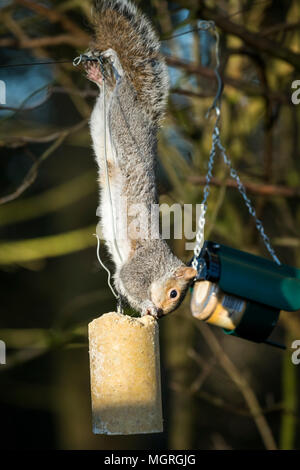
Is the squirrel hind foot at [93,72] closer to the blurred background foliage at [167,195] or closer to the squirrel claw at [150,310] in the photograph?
the blurred background foliage at [167,195]

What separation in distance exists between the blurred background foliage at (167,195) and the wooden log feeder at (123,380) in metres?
0.63

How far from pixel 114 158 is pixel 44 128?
1.75m

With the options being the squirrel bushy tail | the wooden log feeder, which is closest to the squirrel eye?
the wooden log feeder

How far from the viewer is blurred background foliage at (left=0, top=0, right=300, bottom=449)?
2.08 meters

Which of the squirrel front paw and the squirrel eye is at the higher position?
the squirrel eye

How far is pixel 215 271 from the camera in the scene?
1234 mm

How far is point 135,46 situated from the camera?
138 cm

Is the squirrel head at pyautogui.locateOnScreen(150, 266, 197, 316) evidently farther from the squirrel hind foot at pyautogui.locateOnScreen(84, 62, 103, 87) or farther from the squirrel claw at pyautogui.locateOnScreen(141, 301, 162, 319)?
the squirrel hind foot at pyautogui.locateOnScreen(84, 62, 103, 87)

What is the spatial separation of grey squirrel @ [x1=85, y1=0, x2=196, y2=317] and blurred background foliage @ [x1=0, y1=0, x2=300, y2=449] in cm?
21

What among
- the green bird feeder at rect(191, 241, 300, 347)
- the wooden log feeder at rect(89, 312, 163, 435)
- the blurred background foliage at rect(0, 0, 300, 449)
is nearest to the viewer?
the wooden log feeder at rect(89, 312, 163, 435)

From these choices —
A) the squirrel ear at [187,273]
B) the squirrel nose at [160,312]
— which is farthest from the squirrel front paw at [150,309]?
the squirrel ear at [187,273]

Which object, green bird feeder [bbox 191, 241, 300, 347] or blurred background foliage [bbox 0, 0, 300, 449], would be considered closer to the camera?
green bird feeder [bbox 191, 241, 300, 347]

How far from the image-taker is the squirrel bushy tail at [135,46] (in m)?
1.37
